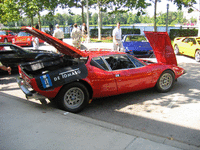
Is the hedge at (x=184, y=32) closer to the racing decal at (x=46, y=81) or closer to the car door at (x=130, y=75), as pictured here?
the car door at (x=130, y=75)

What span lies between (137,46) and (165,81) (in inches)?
226

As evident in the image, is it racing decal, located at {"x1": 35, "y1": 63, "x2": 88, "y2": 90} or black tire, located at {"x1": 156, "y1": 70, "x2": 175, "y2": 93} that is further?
black tire, located at {"x1": 156, "y1": 70, "x2": 175, "y2": 93}

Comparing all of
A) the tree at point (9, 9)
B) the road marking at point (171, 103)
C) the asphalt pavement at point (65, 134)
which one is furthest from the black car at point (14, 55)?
the tree at point (9, 9)

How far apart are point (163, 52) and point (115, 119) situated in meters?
3.44

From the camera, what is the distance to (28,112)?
4.35 metres

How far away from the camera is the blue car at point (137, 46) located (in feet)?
36.4

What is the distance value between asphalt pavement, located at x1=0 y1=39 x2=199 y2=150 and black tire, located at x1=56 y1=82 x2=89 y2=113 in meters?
0.23

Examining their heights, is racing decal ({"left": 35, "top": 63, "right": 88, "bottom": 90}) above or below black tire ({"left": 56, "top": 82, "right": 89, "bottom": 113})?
above

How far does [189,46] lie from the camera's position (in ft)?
39.2

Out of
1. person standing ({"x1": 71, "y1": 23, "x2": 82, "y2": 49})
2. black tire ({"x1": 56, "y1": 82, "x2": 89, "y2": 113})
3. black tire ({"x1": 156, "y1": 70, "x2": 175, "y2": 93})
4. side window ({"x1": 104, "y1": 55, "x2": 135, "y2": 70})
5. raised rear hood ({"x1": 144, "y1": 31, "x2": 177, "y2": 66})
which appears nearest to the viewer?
black tire ({"x1": 56, "y1": 82, "x2": 89, "y2": 113})

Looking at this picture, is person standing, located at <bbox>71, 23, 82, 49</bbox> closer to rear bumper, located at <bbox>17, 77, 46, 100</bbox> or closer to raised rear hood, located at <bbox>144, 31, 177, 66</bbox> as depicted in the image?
raised rear hood, located at <bbox>144, 31, 177, 66</bbox>

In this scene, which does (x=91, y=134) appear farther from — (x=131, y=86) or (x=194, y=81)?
(x=194, y=81)

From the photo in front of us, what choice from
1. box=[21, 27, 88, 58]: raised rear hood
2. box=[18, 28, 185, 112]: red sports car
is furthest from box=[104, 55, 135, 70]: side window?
box=[21, 27, 88, 58]: raised rear hood

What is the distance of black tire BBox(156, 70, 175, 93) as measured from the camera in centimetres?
584
